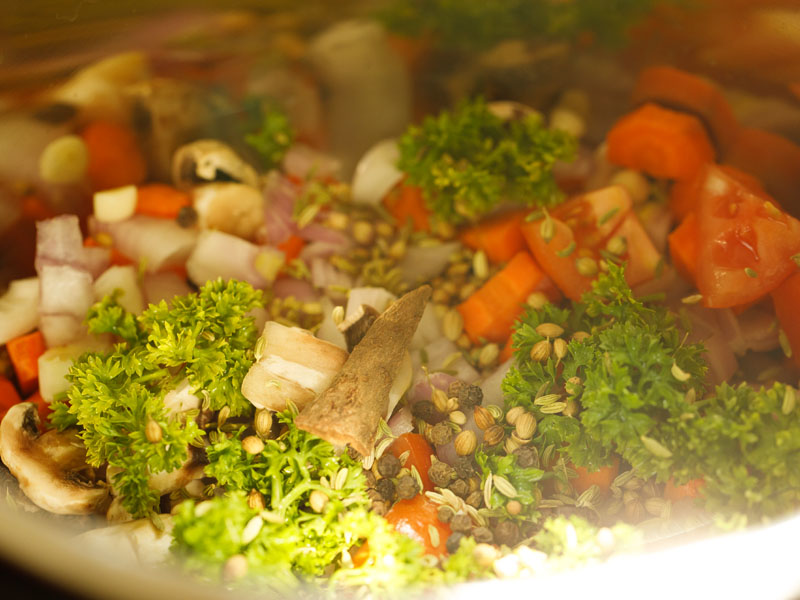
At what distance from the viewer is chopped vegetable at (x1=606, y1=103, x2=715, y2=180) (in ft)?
3.78

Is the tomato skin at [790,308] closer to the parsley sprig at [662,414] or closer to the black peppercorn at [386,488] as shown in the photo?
the parsley sprig at [662,414]

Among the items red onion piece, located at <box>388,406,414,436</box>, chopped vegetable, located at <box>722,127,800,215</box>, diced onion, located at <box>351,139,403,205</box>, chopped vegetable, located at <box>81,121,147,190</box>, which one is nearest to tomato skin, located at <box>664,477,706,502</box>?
red onion piece, located at <box>388,406,414,436</box>

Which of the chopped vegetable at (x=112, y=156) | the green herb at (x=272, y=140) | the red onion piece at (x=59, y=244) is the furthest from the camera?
the green herb at (x=272, y=140)

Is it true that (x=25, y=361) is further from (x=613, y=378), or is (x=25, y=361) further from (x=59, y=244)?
(x=613, y=378)

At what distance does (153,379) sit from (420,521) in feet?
1.45

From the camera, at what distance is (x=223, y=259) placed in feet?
3.59

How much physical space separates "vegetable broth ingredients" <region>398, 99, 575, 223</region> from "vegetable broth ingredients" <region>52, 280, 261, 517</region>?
1.33ft

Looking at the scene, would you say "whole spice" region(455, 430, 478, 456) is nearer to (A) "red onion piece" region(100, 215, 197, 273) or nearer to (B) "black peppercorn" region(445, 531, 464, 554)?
(B) "black peppercorn" region(445, 531, 464, 554)

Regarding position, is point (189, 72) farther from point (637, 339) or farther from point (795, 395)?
point (795, 395)

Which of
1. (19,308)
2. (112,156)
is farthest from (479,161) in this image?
(19,308)

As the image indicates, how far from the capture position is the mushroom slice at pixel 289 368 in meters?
0.89

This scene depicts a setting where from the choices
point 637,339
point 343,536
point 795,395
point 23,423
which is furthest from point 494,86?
point 23,423

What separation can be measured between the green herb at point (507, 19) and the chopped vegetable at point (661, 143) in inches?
8.6

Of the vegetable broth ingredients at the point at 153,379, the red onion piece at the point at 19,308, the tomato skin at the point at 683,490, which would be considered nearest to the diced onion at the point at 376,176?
the vegetable broth ingredients at the point at 153,379
